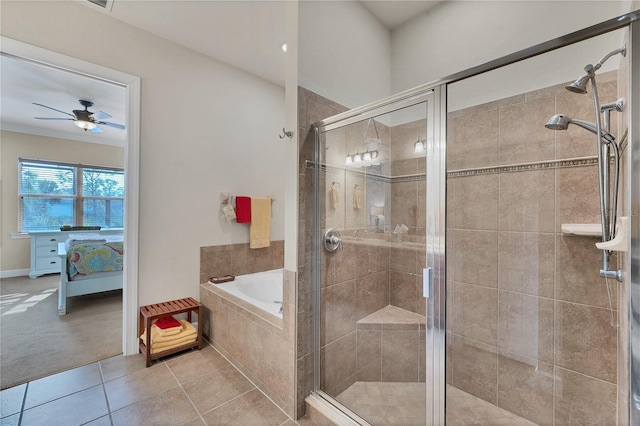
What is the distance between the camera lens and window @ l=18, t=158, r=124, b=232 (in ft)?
16.2

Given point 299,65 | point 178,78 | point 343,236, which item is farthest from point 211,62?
point 343,236

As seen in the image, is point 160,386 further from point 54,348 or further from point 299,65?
point 299,65

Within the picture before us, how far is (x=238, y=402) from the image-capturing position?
1.71m

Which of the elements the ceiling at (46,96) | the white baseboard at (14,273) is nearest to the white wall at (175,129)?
the ceiling at (46,96)

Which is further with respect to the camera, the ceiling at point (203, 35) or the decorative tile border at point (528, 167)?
the ceiling at point (203, 35)

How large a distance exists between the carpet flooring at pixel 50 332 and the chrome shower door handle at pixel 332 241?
2.07 m

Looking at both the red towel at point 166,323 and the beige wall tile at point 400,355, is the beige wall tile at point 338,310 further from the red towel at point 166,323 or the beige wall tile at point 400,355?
the red towel at point 166,323

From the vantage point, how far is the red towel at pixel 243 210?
293 centimetres

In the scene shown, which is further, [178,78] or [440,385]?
[178,78]

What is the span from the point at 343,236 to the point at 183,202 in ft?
5.47

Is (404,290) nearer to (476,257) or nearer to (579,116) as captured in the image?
(476,257)

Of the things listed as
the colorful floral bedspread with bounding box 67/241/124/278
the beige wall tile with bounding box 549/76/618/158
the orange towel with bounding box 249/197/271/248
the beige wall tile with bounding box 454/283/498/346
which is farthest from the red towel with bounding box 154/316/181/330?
the beige wall tile with bounding box 549/76/618/158

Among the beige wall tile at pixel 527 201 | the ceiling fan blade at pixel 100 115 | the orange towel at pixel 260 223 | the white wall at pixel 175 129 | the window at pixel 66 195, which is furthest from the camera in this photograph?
the window at pixel 66 195

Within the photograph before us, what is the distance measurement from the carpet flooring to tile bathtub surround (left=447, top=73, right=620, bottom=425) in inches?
110
